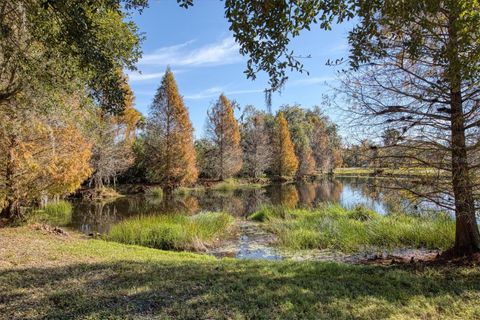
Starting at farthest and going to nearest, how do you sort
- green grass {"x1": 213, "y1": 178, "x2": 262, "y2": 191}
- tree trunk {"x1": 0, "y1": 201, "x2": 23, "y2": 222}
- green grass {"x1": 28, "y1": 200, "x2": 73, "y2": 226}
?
green grass {"x1": 213, "y1": 178, "x2": 262, "y2": 191} < green grass {"x1": 28, "y1": 200, "x2": 73, "y2": 226} < tree trunk {"x1": 0, "y1": 201, "x2": 23, "y2": 222}

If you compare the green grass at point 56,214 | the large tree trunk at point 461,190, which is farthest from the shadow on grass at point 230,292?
the green grass at point 56,214

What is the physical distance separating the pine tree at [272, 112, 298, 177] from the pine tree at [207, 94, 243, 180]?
21.7 ft

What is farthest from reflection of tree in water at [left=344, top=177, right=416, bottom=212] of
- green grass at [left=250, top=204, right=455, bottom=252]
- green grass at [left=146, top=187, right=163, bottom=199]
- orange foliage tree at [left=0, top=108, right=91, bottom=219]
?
green grass at [left=146, top=187, right=163, bottom=199]

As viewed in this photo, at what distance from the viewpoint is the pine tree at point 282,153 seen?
4522cm

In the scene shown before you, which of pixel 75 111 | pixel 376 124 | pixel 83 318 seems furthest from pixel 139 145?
pixel 83 318

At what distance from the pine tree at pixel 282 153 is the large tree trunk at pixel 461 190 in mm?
38268

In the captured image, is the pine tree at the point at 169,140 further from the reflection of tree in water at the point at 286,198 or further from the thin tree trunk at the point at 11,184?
the thin tree trunk at the point at 11,184

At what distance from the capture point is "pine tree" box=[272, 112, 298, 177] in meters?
45.2

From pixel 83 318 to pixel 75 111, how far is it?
279 inches

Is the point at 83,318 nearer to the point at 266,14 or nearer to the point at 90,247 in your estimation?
→ the point at 266,14

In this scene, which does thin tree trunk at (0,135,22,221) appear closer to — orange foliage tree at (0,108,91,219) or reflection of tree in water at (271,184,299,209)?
orange foliage tree at (0,108,91,219)

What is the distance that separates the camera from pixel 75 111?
9289 millimetres

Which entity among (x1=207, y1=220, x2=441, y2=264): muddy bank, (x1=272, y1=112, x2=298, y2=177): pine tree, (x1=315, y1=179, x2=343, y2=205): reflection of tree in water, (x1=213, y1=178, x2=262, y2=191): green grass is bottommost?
(x1=207, y1=220, x2=441, y2=264): muddy bank

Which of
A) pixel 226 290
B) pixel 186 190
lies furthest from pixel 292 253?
pixel 186 190
